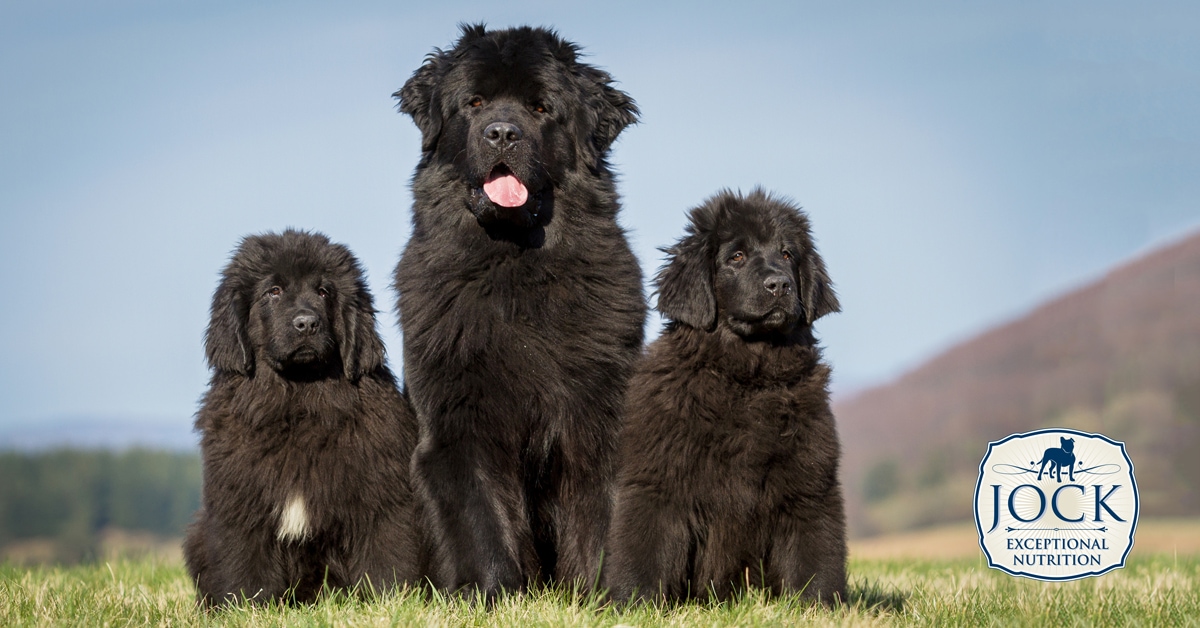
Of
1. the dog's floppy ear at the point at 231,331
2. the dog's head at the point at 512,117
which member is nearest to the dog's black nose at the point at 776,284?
the dog's head at the point at 512,117

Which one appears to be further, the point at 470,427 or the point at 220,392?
the point at 220,392

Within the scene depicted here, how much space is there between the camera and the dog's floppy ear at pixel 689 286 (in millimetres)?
4426

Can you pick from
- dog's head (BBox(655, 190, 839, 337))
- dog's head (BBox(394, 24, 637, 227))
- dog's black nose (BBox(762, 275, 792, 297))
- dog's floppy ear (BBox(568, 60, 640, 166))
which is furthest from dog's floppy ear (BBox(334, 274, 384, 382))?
dog's black nose (BBox(762, 275, 792, 297))

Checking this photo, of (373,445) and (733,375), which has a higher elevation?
(733,375)

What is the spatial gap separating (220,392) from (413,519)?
1154 mm

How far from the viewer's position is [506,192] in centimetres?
445

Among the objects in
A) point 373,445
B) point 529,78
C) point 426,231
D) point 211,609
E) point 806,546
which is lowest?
point 211,609

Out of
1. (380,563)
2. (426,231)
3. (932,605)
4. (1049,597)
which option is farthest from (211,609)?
(1049,597)

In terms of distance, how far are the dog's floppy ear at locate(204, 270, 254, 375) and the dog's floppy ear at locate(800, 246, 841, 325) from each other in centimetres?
253

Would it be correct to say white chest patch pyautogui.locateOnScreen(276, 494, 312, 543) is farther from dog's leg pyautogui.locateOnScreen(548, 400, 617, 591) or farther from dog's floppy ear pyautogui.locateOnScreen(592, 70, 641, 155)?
dog's floppy ear pyautogui.locateOnScreen(592, 70, 641, 155)

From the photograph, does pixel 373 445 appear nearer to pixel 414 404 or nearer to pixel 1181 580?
pixel 414 404

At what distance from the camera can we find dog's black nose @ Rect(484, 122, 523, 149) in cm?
438

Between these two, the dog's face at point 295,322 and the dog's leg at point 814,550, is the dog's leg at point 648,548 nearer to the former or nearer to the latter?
the dog's leg at point 814,550

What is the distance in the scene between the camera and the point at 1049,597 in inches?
176
